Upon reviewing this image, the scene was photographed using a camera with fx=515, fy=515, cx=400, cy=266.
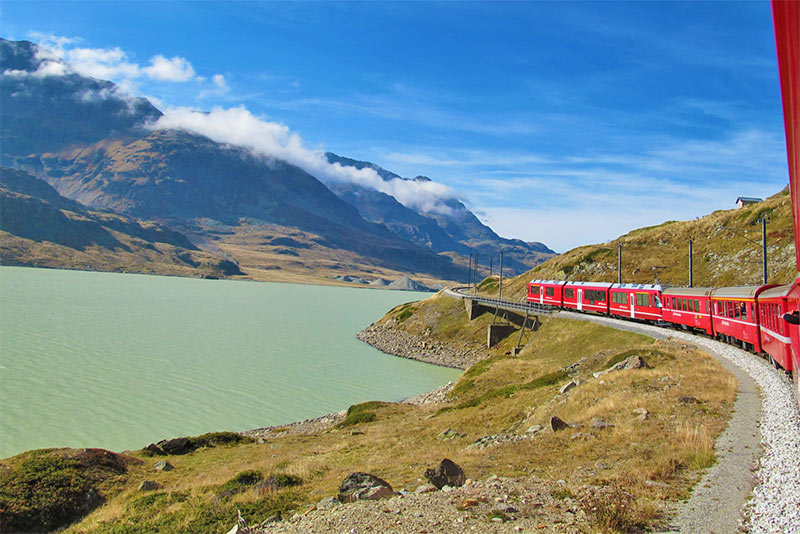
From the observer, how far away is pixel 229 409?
41.8 m

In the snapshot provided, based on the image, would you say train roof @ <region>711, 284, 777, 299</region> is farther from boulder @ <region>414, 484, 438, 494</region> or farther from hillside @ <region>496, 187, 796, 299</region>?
hillside @ <region>496, 187, 796, 299</region>

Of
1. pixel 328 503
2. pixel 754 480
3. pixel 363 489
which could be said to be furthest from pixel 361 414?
pixel 754 480

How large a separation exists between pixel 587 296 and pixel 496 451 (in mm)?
48326

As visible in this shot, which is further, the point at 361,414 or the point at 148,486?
the point at 361,414

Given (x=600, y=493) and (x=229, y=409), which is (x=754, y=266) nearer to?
(x=229, y=409)

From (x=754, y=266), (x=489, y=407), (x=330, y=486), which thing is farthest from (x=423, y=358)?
(x=330, y=486)

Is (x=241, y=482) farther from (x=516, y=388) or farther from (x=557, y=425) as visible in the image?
(x=516, y=388)

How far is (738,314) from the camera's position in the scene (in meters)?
32.1

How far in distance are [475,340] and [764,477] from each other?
6276 centimetres

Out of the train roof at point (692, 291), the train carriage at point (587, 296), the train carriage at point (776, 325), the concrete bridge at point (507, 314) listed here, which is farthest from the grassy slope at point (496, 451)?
the concrete bridge at point (507, 314)

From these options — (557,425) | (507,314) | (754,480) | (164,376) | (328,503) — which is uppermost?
(754,480)

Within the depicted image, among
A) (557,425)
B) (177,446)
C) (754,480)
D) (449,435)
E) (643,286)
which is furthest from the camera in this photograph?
(643,286)

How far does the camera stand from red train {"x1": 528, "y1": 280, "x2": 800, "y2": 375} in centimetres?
2368

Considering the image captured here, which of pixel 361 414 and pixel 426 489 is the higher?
pixel 426 489
